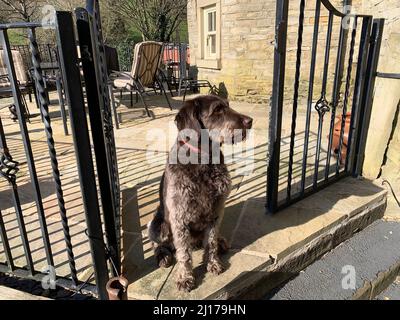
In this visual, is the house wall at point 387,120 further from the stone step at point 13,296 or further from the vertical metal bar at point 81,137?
the stone step at point 13,296

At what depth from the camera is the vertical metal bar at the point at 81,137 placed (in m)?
1.39

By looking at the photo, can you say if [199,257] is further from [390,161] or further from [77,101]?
[390,161]

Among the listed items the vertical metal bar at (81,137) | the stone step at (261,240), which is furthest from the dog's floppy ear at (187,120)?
the stone step at (261,240)

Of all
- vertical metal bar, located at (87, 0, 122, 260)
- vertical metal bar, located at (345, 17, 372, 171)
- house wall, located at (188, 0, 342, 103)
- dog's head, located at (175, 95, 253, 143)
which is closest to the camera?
vertical metal bar, located at (87, 0, 122, 260)

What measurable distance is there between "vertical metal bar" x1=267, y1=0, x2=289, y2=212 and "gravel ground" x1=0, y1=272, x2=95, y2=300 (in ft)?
4.99

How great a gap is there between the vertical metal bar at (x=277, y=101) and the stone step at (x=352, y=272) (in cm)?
59

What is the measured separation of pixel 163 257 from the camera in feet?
7.07

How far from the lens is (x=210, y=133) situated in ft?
6.85

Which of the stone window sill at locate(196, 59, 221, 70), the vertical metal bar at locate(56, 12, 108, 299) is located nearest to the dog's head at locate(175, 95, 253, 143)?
the vertical metal bar at locate(56, 12, 108, 299)

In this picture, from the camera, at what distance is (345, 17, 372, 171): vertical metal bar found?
2.83 meters

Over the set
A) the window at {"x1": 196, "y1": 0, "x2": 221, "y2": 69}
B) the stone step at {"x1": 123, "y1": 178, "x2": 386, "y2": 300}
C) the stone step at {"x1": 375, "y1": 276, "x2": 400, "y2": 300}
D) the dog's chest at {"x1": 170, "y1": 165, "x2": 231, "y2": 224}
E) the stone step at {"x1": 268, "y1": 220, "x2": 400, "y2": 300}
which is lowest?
the stone step at {"x1": 375, "y1": 276, "x2": 400, "y2": 300}

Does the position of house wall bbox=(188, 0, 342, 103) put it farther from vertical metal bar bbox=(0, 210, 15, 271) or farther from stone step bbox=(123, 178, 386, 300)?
vertical metal bar bbox=(0, 210, 15, 271)

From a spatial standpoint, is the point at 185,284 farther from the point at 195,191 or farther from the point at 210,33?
the point at 210,33

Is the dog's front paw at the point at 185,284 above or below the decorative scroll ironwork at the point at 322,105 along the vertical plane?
below
